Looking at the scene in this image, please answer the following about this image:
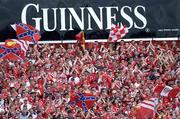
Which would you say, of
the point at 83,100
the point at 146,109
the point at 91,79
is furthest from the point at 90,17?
the point at 146,109

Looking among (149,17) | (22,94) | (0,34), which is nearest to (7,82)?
(22,94)

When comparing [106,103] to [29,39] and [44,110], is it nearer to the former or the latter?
[44,110]

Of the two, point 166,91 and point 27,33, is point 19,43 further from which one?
point 166,91

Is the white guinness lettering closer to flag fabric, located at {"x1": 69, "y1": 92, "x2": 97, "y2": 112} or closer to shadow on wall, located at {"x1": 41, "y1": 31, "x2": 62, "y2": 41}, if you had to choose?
shadow on wall, located at {"x1": 41, "y1": 31, "x2": 62, "y2": 41}

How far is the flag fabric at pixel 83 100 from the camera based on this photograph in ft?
125

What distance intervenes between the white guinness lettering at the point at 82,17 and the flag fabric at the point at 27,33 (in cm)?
254

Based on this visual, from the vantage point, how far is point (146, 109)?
122 feet

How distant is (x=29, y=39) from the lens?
43.5 metres

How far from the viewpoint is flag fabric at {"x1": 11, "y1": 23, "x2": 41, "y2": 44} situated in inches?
1715

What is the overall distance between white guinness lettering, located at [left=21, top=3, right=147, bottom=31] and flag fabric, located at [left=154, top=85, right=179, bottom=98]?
7.23 m

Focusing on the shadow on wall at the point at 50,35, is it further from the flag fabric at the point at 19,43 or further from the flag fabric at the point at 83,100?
the flag fabric at the point at 83,100

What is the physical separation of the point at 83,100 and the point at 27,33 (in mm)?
6371

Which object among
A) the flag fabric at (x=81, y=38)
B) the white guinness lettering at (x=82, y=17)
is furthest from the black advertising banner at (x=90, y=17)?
the flag fabric at (x=81, y=38)

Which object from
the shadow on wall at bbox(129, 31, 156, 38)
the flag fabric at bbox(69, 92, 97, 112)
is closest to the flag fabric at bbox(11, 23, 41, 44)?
the shadow on wall at bbox(129, 31, 156, 38)
